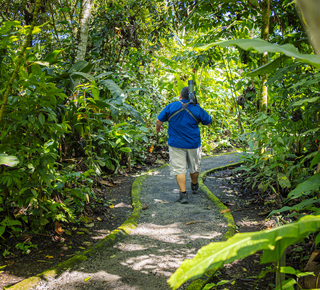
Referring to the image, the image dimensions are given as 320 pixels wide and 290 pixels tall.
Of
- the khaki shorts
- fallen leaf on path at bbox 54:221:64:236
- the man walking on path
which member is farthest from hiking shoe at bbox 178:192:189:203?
fallen leaf on path at bbox 54:221:64:236

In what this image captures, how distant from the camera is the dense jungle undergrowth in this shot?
1.10 m

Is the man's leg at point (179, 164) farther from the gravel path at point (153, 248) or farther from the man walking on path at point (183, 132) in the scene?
the gravel path at point (153, 248)

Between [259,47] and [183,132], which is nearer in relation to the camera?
[259,47]

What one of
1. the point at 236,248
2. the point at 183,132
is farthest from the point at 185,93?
the point at 236,248

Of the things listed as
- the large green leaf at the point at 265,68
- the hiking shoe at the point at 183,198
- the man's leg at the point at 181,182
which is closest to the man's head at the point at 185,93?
the man's leg at the point at 181,182

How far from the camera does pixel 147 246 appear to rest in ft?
9.77

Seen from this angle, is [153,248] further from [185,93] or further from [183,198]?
[185,93]

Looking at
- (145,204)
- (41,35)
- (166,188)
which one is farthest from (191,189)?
(41,35)

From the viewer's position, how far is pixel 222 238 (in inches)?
120

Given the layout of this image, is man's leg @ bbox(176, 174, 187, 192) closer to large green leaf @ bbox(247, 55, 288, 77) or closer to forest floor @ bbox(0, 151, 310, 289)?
forest floor @ bbox(0, 151, 310, 289)

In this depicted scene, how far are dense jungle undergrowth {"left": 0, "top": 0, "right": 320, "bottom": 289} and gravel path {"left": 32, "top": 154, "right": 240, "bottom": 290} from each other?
0.52 m

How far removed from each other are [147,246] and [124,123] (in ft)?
7.47

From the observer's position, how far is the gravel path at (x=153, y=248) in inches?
92.0

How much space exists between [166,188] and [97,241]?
7.27ft
